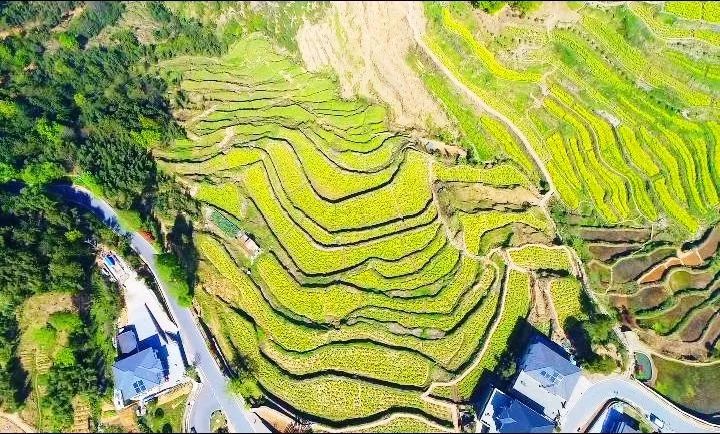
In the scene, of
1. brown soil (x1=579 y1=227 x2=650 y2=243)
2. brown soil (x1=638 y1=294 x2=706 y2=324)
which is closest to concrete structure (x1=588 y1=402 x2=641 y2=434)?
brown soil (x1=638 y1=294 x2=706 y2=324)

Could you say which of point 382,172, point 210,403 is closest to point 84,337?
point 210,403

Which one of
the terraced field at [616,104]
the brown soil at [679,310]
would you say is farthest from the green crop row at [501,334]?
the brown soil at [679,310]

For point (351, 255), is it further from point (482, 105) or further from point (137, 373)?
point (482, 105)

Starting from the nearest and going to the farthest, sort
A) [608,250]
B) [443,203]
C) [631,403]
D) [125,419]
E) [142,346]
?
[125,419] → [631,403] → [142,346] → [608,250] → [443,203]

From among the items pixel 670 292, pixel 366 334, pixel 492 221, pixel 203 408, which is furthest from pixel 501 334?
pixel 203 408

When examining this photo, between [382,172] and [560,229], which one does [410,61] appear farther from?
[560,229]

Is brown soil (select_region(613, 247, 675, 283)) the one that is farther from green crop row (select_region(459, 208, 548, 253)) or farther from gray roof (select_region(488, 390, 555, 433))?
gray roof (select_region(488, 390, 555, 433))
